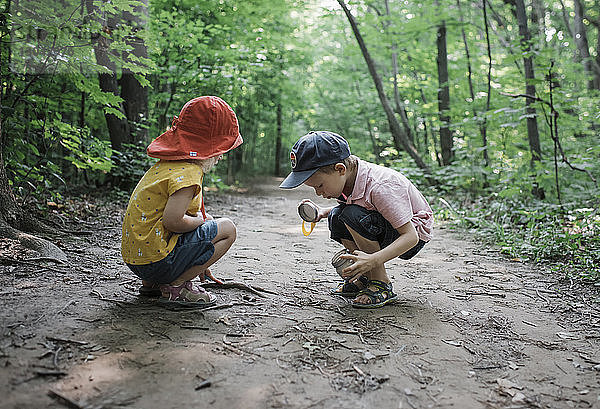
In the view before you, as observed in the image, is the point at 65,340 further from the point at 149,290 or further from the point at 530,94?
the point at 530,94

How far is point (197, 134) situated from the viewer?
7.86 ft

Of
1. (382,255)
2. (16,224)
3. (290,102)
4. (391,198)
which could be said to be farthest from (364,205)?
(290,102)

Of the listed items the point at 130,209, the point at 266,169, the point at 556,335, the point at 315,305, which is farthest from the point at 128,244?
the point at 266,169

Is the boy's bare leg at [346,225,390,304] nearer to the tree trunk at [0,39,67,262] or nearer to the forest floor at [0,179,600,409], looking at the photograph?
the forest floor at [0,179,600,409]

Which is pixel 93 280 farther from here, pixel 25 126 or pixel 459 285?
pixel 459 285

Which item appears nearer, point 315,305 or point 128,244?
point 128,244

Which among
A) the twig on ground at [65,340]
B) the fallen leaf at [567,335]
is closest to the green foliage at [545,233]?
the fallen leaf at [567,335]

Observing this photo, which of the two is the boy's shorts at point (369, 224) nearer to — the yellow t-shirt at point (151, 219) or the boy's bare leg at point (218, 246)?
the boy's bare leg at point (218, 246)

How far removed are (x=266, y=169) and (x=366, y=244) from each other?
2006 centimetres

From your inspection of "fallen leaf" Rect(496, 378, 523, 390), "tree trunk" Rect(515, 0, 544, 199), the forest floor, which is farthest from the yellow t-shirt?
"tree trunk" Rect(515, 0, 544, 199)

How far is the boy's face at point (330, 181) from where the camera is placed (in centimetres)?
260

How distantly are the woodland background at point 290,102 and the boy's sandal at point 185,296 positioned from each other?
3.81ft

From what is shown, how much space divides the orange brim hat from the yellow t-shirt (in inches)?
3.8

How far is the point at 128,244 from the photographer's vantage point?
230cm
